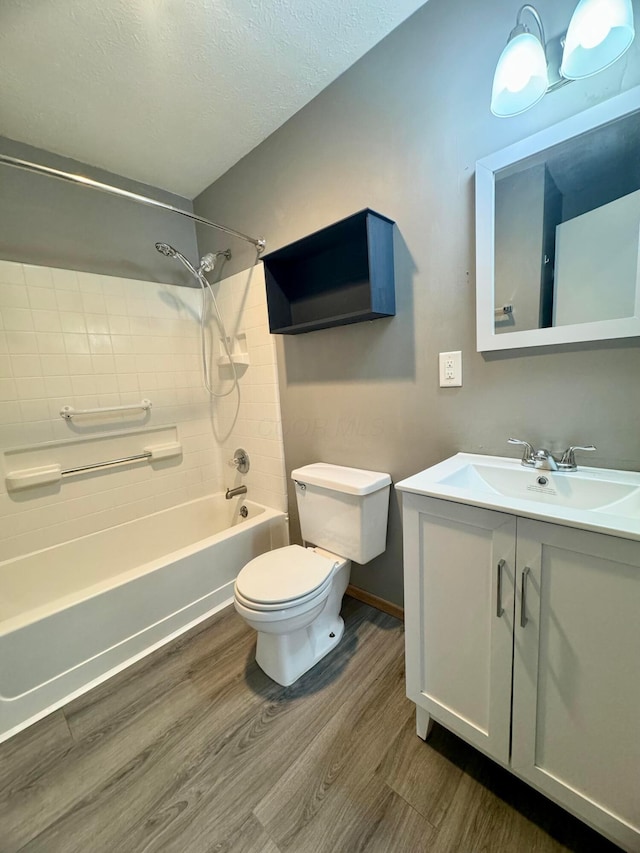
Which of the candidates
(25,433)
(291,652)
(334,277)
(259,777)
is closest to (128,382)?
(25,433)

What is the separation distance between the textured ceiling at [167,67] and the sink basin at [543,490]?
1650 mm

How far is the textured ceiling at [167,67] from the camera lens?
3.79 feet

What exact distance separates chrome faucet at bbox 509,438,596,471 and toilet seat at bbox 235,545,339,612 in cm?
87

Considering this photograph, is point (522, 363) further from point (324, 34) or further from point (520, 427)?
point (324, 34)

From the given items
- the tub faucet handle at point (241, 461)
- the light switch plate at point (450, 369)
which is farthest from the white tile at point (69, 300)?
the light switch plate at point (450, 369)

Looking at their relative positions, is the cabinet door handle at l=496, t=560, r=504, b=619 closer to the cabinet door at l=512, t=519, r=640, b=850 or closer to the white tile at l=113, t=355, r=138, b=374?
the cabinet door at l=512, t=519, r=640, b=850

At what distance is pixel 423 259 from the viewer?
131cm

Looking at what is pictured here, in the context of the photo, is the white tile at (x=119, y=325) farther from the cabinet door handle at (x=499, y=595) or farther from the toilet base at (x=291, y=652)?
the cabinet door handle at (x=499, y=595)

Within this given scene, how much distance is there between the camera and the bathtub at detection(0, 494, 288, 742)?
1.28 m

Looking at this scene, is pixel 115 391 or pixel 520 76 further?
pixel 115 391

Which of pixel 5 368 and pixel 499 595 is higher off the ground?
pixel 5 368

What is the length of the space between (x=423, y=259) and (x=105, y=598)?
1.94 meters

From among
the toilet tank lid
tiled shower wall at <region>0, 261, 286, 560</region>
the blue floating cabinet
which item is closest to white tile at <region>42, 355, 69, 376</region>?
tiled shower wall at <region>0, 261, 286, 560</region>

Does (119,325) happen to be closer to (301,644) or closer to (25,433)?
(25,433)
